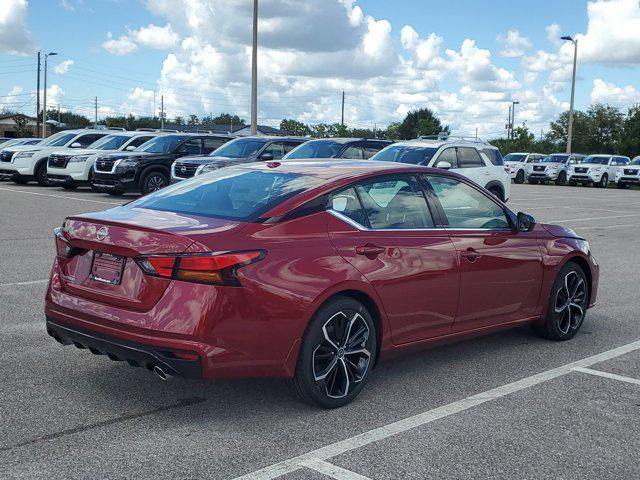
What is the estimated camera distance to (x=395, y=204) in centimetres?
541

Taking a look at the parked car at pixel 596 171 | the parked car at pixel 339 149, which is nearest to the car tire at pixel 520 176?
the parked car at pixel 596 171

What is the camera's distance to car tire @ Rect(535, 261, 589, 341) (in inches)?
260

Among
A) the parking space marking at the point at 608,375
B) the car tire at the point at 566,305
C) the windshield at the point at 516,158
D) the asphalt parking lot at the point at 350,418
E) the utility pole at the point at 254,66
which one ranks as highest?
the utility pole at the point at 254,66

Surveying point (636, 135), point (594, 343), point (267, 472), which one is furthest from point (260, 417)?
point (636, 135)

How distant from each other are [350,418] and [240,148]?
630 inches

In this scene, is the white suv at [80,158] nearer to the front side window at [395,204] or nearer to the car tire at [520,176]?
the front side window at [395,204]

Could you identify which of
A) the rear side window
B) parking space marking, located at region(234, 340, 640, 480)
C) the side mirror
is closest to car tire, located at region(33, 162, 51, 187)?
the rear side window

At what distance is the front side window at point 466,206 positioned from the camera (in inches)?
228

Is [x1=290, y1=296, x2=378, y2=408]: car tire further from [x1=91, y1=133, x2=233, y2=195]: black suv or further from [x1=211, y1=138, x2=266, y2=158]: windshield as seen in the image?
[x1=91, y1=133, x2=233, y2=195]: black suv

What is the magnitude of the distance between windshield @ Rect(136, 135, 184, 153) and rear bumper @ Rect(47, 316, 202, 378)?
1748cm

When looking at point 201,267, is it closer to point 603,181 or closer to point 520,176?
point 603,181

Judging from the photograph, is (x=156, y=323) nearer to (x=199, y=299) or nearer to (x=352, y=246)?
(x=199, y=299)

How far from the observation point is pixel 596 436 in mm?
4469

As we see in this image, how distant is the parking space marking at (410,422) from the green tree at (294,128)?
97473 millimetres
